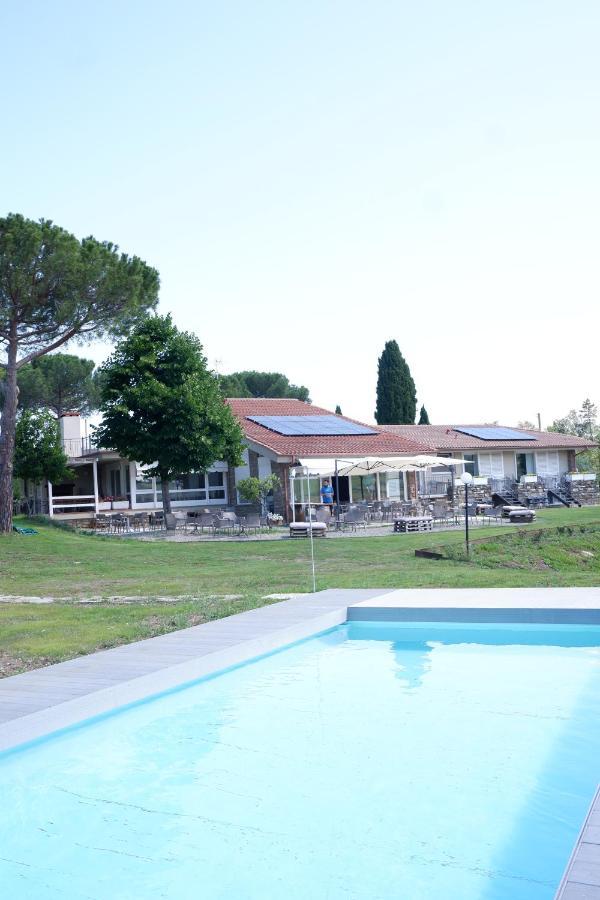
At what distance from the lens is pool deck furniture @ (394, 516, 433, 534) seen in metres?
25.2

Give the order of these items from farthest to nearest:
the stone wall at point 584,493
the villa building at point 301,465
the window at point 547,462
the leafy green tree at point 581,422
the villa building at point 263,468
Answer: the leafy green tree at point 581,422
the window at point 547,462
the stone wall at point 584,493
the villa building at point 301,465
the villa building at point 263,468

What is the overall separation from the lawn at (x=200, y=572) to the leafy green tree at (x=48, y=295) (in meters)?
4.61

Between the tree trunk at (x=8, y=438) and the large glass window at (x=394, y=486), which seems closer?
the tree trunk at (x=8, y=438)

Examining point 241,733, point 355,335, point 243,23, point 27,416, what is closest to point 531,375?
point 355,335

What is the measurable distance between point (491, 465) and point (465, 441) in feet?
6.16

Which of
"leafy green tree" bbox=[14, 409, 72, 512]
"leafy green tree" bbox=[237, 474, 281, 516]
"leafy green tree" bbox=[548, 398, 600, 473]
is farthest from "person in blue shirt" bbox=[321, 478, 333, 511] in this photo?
"leafy green tree" bbox=[548, 398, 600, 473]

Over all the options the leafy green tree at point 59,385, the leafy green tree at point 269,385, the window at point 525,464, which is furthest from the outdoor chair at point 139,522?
the leafy green tree at point 269,385

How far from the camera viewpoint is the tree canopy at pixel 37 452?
3117 cm

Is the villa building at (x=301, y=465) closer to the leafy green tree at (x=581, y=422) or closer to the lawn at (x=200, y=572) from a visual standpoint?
the lawn at (x=200, y=572)

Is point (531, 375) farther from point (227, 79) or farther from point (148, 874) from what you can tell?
point (148, 874)

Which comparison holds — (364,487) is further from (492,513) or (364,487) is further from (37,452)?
(37,452)

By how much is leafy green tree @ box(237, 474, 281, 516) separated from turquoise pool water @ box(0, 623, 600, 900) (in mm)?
20066

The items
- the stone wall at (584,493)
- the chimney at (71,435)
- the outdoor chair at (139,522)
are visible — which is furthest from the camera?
the chimney at (71,435)

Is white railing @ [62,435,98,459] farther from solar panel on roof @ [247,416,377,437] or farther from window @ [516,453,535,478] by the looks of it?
window @ [516,453,535,478]
